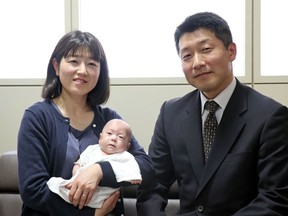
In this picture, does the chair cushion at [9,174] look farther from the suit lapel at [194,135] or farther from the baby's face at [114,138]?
the suit lapel at [194,135]

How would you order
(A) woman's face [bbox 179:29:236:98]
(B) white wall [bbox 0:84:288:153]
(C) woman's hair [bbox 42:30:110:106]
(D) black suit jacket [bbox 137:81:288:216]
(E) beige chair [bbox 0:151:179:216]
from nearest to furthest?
1. (D) black suit jacket [bbox 137:81:288:216]
2. (A) woman's face [bbox 179:29:236:98]
3. (C) woman's hair [bbox 42:30:110:106]
4. (E) beige chair [bbox 0:151:179:216]
5. (B) white wall [bbox 0:84:288:153]

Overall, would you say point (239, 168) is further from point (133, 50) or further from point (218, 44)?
point (133, 50)

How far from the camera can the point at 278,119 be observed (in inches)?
58.4

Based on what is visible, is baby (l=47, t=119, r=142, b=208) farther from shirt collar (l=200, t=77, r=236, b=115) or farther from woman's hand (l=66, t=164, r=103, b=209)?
shirt collar (l=200, t=77, r=236, b=115)

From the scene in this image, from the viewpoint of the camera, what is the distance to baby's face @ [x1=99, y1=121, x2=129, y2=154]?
5.76 ft

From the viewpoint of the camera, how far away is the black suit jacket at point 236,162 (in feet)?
4.77

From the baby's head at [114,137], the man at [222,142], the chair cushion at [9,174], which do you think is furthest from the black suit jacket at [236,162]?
the chair cushion at [9,174]

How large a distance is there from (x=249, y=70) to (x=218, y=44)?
1028 millimetres

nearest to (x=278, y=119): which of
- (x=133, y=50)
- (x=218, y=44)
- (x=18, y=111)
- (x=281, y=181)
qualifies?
(x=281, y=181)

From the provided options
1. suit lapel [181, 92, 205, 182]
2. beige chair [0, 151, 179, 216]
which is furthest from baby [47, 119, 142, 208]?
beige chair [0, 151, 179, 216]

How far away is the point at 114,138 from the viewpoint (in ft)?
5.78

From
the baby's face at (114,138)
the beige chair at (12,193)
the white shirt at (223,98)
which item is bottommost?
the beige chair at (12,193)

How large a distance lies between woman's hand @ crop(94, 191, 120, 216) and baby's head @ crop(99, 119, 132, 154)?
0.69 feet

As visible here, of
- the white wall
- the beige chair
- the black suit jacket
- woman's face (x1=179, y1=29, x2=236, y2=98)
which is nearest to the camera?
the black suit jacket
